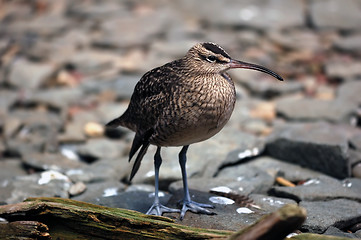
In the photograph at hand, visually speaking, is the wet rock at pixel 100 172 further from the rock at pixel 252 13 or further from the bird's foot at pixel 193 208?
Result: the rock at pixel 252 13

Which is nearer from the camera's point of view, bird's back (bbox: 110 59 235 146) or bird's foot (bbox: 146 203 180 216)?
bird's back (bbox: 110 59 235 146)

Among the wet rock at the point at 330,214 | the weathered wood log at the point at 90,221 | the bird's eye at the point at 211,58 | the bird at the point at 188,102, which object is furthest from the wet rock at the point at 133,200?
the bird's eye at the point at 211,58

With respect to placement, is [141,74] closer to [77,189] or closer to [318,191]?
[77,189]

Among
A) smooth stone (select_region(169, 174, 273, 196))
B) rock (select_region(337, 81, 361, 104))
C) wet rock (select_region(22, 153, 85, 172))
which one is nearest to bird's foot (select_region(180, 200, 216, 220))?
smooth stone (select_region(169, 174, 273, 196))

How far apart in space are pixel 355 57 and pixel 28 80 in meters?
5.95

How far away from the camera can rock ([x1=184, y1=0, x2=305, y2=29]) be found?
11328 mm

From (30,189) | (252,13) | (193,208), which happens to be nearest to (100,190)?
(30,189)

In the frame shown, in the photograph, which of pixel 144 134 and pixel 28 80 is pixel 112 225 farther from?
pixel 28 80

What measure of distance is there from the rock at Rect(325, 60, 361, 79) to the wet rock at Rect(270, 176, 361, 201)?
383 cm

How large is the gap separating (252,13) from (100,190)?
6952 mm

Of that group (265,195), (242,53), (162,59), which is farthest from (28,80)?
(265,195)

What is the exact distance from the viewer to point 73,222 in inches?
176

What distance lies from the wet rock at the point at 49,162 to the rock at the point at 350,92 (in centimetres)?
410

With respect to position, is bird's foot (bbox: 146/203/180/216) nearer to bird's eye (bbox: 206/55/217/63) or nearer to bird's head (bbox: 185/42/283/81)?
bird's head (bbox: 185/42/283/81)
